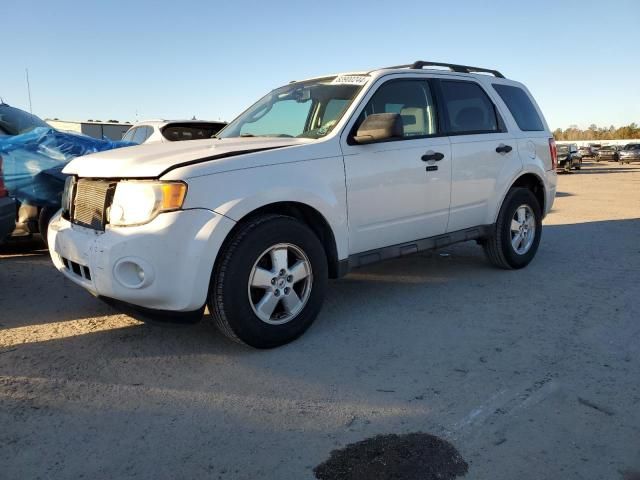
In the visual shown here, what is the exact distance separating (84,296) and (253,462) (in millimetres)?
3028

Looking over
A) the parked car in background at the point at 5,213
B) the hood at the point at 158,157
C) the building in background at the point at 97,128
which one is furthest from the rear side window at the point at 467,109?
the building in background at the point at 97,128

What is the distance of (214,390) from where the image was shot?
2.88m

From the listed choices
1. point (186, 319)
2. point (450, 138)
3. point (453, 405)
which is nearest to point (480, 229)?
point (450, 138)

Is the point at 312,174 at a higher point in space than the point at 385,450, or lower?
higher

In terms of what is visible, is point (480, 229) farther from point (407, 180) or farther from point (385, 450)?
point (385, 450)

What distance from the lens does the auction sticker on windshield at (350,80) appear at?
423 cm

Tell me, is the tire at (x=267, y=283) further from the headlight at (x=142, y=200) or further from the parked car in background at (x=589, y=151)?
the parked car in background at (x=589, y=151)

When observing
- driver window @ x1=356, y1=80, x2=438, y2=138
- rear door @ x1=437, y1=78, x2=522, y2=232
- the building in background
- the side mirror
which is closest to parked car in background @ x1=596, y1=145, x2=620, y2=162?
the building in background

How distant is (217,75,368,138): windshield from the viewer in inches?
162

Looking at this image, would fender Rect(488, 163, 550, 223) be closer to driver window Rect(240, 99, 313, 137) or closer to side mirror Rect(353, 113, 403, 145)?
side mirror Rect(353, 113, 403, 145)

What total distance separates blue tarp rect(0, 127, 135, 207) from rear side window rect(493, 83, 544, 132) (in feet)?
16.3

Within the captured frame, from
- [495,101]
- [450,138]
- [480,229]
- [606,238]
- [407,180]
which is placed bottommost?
[606,238]

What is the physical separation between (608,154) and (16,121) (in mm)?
45294

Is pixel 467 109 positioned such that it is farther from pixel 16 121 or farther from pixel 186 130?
pixel 16 121
